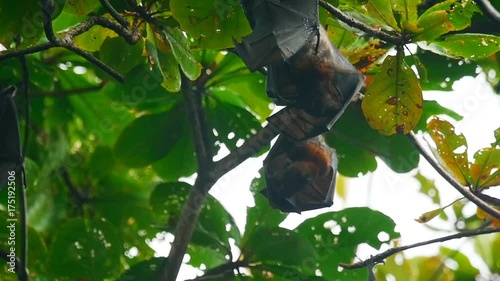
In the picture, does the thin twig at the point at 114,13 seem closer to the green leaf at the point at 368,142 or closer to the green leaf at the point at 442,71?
the green leaf at the point at 368,142

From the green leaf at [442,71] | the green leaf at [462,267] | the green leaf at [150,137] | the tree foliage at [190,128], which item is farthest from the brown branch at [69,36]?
the green leaf at [462,267]

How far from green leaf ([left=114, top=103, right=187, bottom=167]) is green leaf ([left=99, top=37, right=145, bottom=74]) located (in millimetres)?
808

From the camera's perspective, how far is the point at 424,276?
13.4ft

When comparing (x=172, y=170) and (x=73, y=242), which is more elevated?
(x=172, y=170)

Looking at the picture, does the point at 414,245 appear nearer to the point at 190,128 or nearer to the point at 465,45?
the point at 465,45

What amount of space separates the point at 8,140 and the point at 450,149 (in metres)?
1.81

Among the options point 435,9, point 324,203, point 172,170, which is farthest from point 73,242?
point 435,9

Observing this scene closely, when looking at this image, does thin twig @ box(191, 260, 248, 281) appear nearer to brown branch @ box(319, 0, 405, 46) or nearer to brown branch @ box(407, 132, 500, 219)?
brown branch @ box(407, 132, 500, 219)

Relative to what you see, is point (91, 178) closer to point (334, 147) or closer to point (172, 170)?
point (172, 170)

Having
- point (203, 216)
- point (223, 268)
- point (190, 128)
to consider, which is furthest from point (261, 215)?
point (190, 128)

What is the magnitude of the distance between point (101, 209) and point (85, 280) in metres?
0.84

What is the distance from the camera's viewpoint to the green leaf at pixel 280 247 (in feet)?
10.6

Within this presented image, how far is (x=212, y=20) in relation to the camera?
103 inches

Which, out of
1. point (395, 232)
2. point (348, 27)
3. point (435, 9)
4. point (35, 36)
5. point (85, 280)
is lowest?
point (85, 280)
